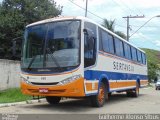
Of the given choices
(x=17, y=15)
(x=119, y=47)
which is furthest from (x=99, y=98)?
(x=17, y=15)

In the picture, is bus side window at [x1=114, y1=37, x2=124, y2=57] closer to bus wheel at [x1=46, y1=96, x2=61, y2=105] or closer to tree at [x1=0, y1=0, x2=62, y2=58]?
bus wheel at [x1=46, y1=96, x2=61, y2=105]

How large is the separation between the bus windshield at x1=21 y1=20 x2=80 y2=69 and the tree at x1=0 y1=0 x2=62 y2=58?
1552 cm

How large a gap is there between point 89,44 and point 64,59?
1.30m

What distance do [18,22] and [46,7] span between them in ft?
9.86

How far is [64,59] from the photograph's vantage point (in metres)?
13.4

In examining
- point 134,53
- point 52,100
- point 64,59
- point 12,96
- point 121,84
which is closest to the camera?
point 64,59

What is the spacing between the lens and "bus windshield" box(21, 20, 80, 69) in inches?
529

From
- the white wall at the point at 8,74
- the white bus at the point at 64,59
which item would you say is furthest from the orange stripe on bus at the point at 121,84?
the white wall at the point at 8,74

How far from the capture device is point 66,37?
13766mm

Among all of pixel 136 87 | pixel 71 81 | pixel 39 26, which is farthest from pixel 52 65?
pixel 136 87

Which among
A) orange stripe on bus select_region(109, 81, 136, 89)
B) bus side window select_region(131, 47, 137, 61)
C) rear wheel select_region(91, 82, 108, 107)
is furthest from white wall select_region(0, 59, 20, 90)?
bus side window select_region(131, 47, 137, 61)

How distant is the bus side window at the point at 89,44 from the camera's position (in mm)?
13867

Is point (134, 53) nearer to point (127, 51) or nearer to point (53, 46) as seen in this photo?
point (127, 51)

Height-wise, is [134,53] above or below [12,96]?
above
